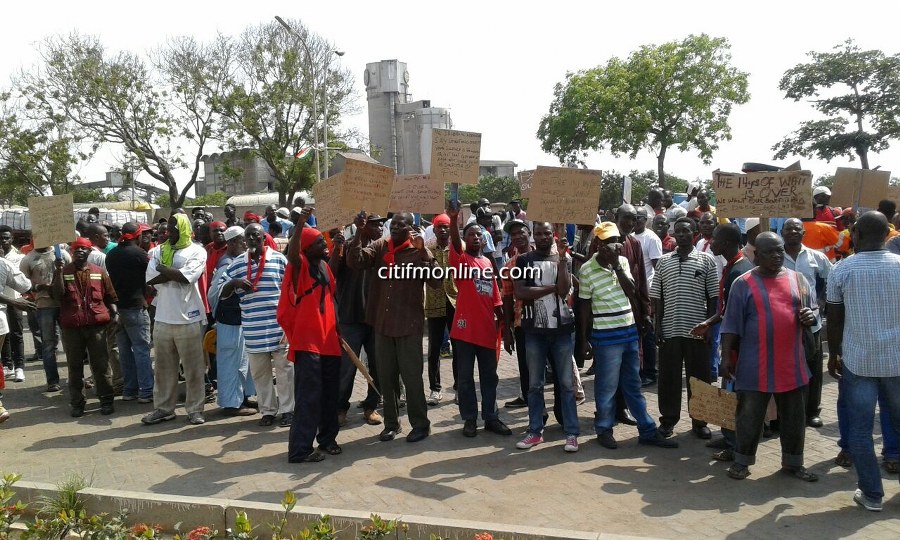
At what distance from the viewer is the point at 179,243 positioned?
25.2 feet

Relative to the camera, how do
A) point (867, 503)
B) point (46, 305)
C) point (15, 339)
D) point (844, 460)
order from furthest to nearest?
point (15, 339) < point (46, 305) < point (844, 460) < point (867, 503)

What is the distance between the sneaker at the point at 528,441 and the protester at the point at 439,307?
1.22 meters

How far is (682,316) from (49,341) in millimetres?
7605

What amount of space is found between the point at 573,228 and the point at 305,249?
8.14 metres

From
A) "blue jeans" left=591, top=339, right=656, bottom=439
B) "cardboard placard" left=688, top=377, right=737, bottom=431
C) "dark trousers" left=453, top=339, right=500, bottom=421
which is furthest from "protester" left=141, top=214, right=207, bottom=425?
"cardboard placard" left=688, top=377, right=737, bottom=431

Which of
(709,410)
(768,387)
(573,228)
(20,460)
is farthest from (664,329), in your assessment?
(573,228)

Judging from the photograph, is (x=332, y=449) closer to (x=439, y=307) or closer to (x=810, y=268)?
(x=439, y=307)

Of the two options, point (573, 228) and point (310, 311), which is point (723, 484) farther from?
point (573, 228)

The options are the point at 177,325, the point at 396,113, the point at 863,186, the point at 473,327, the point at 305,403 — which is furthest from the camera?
the point at 396,113

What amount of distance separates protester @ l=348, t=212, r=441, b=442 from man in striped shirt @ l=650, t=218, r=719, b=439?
6.75 ft

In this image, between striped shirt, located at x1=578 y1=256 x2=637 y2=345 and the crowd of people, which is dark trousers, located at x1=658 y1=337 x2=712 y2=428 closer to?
the crowd of people

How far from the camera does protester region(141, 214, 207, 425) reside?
7.61 meters

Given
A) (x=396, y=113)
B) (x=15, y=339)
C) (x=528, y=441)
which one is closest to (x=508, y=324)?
(x=528, y=441)

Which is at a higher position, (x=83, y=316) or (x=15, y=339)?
(x=83, y=316)
